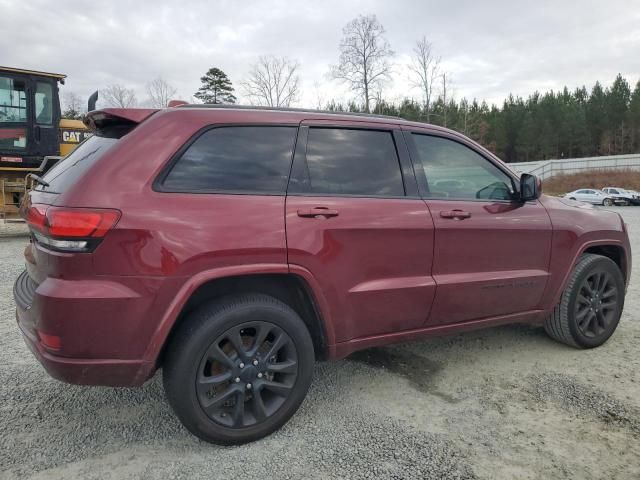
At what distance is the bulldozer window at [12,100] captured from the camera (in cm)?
930

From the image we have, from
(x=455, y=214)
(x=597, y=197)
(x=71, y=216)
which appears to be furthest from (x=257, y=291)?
(x=597, y=197)

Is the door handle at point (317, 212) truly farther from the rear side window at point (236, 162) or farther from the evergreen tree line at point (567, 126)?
the evergreen tree line at point (567, 126)

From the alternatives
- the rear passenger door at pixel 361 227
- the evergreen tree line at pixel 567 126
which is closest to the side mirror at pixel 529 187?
the rear passenger door at pixel 361 227

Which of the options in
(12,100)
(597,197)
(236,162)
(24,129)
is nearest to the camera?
(236,162)

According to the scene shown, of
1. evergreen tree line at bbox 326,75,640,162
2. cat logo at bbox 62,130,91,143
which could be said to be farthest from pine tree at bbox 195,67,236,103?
cat logo at bbox 62,130,91,143

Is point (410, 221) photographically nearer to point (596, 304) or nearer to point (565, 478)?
point (565, 478)

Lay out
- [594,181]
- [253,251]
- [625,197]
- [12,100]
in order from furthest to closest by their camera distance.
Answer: [594,181] < [625,197] < [12,100] < [253,251]

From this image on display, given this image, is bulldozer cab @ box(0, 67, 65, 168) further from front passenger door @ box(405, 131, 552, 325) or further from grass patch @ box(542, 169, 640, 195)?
grass patch @ box(542, 169, 640, 195)

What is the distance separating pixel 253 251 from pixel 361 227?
681 mm

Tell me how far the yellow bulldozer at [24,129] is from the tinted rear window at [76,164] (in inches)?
307

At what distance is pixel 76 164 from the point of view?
243 cm

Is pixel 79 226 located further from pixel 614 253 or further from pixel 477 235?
pixel 614 253

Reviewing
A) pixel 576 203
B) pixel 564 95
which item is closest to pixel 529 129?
pixel 564 95

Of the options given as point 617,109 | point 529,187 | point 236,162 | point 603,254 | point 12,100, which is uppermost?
point 617,109
